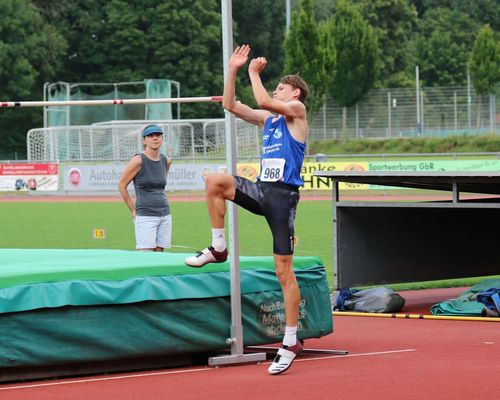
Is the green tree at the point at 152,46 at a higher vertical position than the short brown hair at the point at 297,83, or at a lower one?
higher

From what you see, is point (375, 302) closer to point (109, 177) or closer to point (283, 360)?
point (283, 360)

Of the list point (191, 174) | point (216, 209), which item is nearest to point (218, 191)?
point (216, 209)

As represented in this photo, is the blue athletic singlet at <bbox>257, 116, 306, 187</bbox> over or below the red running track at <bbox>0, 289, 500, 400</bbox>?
over

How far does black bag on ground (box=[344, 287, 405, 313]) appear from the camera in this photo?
11.6m

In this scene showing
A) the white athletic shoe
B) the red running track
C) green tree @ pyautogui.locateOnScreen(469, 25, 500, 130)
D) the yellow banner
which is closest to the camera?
the red running track

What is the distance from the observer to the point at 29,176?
126 feet

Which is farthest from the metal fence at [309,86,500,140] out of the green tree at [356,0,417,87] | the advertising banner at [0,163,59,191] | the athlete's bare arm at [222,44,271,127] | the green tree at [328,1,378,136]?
the athlete's bare arm at [222,44,271,127]


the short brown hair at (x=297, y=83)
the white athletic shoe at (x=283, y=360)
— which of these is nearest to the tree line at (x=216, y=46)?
the short brown hair at (x=297, y=83)

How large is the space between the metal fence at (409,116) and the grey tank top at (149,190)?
47.5 metres

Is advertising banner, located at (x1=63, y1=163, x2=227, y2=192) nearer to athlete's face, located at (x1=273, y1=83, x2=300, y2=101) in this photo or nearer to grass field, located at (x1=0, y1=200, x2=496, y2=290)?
grass field, located at (x1=0, y1=200, x2=496, y2=290)

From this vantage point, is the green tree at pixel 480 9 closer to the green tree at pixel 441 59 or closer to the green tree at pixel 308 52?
the green tree at pixel 441 59

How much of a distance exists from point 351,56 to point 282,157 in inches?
2204

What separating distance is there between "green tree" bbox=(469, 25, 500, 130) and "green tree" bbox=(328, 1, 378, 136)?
5.34m

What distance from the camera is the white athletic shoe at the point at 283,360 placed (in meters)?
7.31
